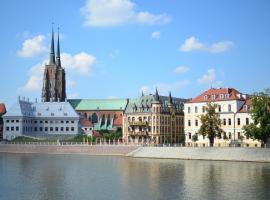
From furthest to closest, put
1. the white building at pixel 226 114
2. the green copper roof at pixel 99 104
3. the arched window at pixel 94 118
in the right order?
1. the arched window at pixel 94 118
2. the green copper roof at pixel 99 104
3. the white building at pixel 226 114

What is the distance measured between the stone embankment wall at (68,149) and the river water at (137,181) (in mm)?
33329

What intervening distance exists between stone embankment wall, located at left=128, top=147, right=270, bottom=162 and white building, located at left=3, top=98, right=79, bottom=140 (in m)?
51.3

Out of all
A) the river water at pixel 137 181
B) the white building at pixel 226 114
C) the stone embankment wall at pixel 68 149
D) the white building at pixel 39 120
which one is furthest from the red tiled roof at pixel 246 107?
the white building at pixel 39 120

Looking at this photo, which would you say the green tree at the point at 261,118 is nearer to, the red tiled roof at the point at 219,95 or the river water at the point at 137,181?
the river water at the point at 137,181

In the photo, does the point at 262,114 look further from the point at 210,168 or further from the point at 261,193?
the point at 261,193

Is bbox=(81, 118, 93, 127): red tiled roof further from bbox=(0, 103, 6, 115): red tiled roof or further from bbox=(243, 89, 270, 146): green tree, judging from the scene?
bbox=(243, 89, 270, 146): green tree

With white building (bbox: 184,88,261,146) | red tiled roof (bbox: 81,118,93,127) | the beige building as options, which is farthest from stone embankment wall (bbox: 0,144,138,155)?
red tiled roof (bbox: 81,118,93,127)

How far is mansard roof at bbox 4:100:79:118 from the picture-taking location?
165625mm

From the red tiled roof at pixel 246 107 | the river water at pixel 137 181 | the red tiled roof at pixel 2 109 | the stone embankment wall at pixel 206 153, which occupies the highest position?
the red tiled roof at pixel 2 109

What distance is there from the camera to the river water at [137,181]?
187 ft

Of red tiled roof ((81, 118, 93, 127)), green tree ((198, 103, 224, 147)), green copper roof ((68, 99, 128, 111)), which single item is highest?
green copper roof ((68, 99, 128, 111))

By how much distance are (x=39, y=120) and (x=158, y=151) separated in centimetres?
6659

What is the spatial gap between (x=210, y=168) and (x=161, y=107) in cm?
6328

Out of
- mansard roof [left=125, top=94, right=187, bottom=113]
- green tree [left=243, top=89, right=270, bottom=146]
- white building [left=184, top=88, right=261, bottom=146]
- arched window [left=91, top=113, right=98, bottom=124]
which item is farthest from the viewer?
arched window [left=91, top=113, right=98, bottom=124]
